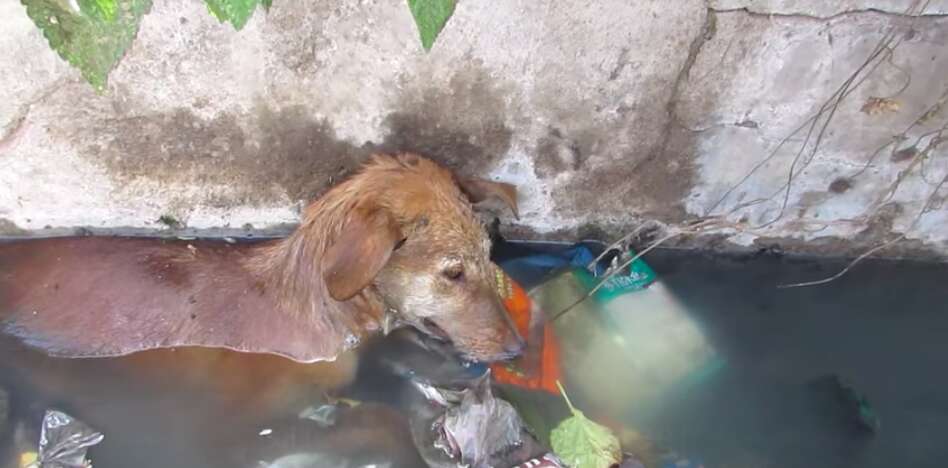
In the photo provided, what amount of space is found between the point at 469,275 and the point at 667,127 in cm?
102

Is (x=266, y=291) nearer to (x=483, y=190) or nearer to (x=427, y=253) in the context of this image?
(x=427, y=253)

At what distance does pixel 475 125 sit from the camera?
3195 mm

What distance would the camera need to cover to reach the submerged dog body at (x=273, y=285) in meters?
3.06

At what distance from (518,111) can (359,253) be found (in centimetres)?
88

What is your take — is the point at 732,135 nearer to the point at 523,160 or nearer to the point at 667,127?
the point at 667,127

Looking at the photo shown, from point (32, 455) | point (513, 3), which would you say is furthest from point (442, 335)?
point (32, 455)

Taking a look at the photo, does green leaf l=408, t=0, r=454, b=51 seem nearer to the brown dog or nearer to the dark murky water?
the brown dog

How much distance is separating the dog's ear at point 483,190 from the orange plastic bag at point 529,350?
17.9 inches

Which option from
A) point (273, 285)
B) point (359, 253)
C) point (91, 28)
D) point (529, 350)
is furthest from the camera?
point (529, 350)

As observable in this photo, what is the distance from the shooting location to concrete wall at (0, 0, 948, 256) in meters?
2.83

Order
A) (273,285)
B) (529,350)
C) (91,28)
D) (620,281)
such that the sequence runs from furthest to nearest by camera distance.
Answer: (620,281) < (529,350) < (273,285) < (91,28)

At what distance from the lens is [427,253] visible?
3074mm

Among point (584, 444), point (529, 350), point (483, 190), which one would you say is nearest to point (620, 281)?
point (529, 350)

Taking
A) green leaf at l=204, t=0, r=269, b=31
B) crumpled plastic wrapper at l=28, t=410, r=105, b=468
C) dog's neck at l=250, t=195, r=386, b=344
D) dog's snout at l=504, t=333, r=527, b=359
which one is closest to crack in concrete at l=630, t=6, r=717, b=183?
dog's snout at l=504, t=333, r=527, b=359
